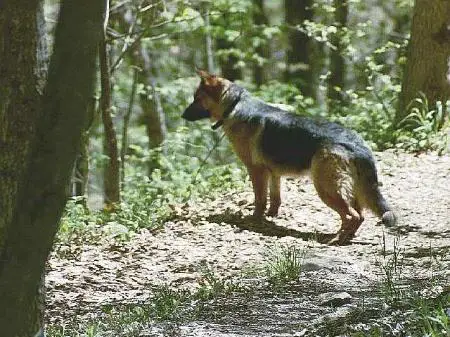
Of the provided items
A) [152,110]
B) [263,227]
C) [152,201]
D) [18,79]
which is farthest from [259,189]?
[152,110]

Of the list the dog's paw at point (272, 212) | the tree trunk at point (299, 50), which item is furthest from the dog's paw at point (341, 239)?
the tree trunk at point (299, 50)

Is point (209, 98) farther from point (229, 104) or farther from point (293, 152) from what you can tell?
point (293, 152)

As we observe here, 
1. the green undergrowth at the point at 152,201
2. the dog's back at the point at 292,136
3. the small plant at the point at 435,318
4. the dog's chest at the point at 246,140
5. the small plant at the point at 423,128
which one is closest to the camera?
the small plant at the point at 435,318

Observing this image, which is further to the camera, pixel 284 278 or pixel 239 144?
pixel 239 144

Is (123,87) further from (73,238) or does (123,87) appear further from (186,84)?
(73,238)

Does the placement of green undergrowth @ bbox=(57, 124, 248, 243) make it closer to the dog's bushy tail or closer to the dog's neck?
the dog's neck

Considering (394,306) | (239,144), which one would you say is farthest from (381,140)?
(394,306)

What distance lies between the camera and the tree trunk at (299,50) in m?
17.4

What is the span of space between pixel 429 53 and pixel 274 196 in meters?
3.79

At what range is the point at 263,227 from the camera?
8664 mm

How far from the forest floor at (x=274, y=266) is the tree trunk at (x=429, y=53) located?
1.23 m

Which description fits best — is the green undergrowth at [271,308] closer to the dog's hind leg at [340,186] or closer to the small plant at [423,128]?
the dog's hind leg at [340,186]

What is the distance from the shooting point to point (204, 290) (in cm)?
584

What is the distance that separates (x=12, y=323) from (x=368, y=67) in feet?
35.0
